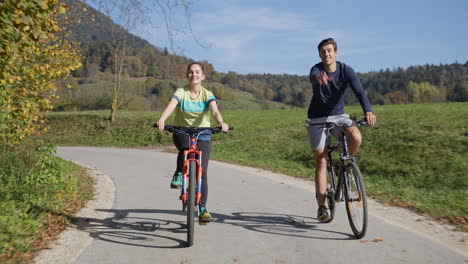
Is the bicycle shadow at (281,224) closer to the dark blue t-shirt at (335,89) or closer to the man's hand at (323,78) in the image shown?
the dark blue t-shirt at (335,89)

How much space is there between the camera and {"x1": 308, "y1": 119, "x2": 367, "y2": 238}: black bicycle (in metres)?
4.30

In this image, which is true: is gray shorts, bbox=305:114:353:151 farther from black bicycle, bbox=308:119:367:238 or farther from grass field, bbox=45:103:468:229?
grass field, bbox=45:103:468:229

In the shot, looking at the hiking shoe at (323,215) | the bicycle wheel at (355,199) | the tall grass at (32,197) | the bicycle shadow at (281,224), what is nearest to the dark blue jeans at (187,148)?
the bicycle shadow at (281,224)

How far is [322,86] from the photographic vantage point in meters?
4.78

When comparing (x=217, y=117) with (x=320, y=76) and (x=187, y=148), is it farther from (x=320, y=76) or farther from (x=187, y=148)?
(x=320, y=76)

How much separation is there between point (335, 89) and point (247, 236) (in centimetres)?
202

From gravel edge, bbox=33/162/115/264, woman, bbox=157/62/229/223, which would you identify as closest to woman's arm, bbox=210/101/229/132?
woman, bbox=157/62/229/223

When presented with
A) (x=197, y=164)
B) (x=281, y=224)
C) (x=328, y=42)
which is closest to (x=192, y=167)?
(x=197, y=164)

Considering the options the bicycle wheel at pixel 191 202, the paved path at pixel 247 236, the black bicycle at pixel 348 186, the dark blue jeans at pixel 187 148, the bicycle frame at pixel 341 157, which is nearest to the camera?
the paved path at pixel 247 236

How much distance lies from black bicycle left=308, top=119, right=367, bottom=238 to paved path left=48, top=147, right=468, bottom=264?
202 mm

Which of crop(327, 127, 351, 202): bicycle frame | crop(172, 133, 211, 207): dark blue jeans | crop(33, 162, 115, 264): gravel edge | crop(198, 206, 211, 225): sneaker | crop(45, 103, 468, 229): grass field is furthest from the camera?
crop(45, 103, 468, 229): grass field

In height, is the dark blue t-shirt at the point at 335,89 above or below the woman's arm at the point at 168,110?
above

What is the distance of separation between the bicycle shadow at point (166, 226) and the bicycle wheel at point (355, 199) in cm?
17

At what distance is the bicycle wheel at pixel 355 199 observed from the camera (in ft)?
13.9
